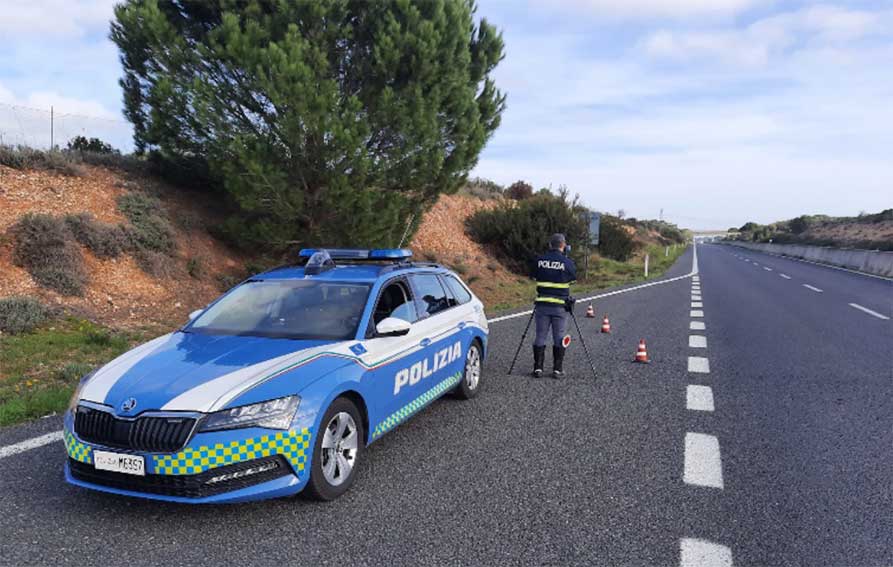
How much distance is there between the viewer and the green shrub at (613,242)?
127 feet

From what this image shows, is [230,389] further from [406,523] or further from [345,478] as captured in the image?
[406,523]

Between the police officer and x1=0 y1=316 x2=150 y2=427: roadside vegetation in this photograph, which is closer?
x1=0 y1=316 x2=150 y2=427: roadside vegetation

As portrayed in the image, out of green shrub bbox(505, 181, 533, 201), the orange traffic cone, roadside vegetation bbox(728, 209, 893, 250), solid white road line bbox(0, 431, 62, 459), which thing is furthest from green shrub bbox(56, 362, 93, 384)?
roadside vegetation bbox(728, 209, 893, 250)

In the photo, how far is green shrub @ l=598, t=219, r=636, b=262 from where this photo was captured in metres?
38.8

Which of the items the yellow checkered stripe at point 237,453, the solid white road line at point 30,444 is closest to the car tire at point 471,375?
the yellow checkered stripe at point 237,453

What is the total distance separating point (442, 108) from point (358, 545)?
12.6 metres

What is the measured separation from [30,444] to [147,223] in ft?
30.6

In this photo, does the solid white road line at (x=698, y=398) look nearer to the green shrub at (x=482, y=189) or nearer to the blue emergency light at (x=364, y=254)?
the blue emergency light at (x=364, y=254)

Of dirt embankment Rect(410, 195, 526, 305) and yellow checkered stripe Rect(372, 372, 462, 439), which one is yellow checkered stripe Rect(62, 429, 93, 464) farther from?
dirt embankment Rect(410, 195, 526, 305)

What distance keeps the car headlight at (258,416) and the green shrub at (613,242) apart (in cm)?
3613

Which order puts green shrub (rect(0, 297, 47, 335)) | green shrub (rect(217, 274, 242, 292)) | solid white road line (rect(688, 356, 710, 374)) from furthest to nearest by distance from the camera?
green shrub (rect(217, 274, 242, 292))
green shrub (rect(0, 297, 47, 335))
solid white road line (rect(688, 356, 710, 374))

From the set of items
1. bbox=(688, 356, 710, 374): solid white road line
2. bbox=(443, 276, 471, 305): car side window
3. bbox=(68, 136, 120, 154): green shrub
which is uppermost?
bbox=(68, 136, 120, 154): green shrub

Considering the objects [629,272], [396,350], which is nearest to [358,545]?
[396,350]

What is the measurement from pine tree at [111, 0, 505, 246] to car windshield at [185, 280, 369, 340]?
720 centimetres
